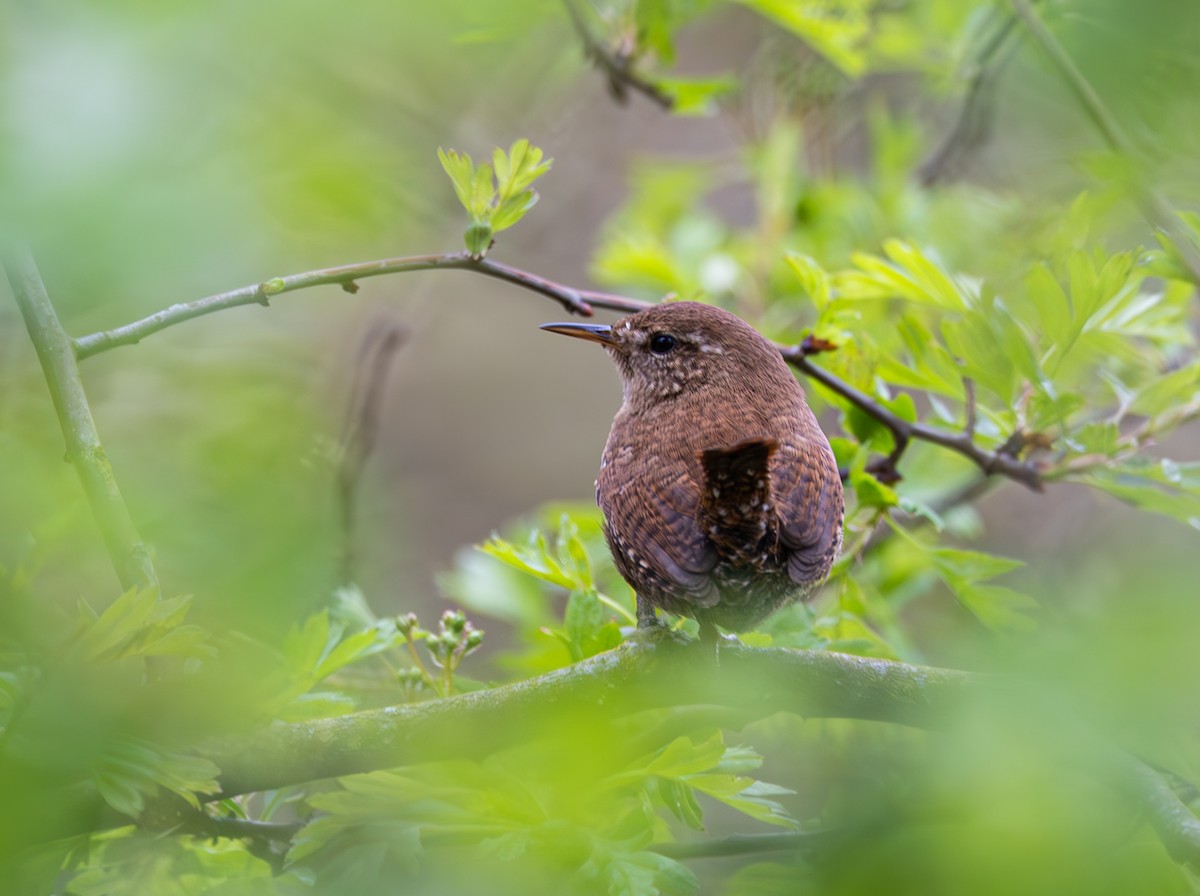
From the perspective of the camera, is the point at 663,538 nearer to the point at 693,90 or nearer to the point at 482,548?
the point at 482,548

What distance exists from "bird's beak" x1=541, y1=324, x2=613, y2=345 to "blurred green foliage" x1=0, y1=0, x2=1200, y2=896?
43cm

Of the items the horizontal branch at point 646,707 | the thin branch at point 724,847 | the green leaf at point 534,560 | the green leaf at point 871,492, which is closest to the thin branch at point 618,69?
the green leaf at point 871,492

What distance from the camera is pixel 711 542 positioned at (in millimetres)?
1831

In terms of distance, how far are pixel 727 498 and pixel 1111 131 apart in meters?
0.90

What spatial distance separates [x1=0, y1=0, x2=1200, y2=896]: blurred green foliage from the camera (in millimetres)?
580

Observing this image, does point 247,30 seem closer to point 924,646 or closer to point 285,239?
point 285,239

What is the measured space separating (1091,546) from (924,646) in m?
1.12

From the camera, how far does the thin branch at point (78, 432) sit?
1.30m

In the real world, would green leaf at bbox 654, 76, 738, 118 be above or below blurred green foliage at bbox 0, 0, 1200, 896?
above

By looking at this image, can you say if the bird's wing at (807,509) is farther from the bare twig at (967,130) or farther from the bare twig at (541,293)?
the bare twig at (967,130)

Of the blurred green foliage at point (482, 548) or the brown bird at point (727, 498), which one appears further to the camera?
the brown bird at point (727, 498)

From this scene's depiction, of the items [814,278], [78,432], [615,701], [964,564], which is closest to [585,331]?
[814,278]

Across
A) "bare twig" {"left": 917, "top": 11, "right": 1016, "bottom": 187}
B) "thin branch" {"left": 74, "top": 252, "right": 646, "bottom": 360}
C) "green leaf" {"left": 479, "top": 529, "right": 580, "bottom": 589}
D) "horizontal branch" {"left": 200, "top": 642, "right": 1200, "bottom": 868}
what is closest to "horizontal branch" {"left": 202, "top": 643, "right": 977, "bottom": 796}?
"horizontal branch" {"left": 200, "top": 642, "right": 1200, "bottom": 868}

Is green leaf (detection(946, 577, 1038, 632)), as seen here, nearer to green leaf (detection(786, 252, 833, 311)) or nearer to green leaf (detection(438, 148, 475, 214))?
green leaf (detection(786, 252, 833, 311))
